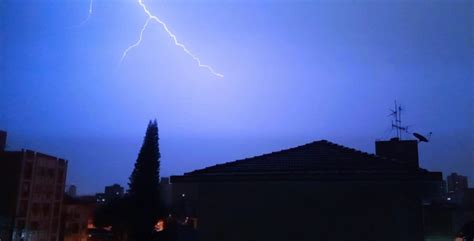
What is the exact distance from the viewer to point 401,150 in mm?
7742

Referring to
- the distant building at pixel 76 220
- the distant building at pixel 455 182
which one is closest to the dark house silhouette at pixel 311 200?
the distant building at pixel 76 220

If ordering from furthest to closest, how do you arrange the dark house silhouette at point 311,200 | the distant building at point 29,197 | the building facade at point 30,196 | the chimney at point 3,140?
1. the chimney at point 3,140
2. the building facade at point 30,196
3. the distant building at point 29,197
4. the dark house silhouette at point 311,200

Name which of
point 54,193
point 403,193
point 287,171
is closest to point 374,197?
point 403,193

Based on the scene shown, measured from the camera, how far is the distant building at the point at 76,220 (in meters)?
30.8

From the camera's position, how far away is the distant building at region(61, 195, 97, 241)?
3080cm

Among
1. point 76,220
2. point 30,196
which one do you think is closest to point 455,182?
point 76,220

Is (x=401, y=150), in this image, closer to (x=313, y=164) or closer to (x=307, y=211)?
(x=313, y=164)

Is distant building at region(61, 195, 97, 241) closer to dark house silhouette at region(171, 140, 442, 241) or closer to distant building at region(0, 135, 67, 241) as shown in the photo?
distant building at region(0, 135, 67, 241)

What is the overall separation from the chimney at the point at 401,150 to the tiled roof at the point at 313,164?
9.04ft

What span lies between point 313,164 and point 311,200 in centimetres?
47

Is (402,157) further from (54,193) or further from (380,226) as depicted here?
(54,193)

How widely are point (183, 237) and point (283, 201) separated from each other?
27.8ft

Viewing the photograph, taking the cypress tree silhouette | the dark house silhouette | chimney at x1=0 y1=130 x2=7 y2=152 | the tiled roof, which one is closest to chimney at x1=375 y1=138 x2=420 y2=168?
the tiled roof

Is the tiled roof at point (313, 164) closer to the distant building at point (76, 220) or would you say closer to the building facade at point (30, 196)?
the building facade at point (30, 196)
